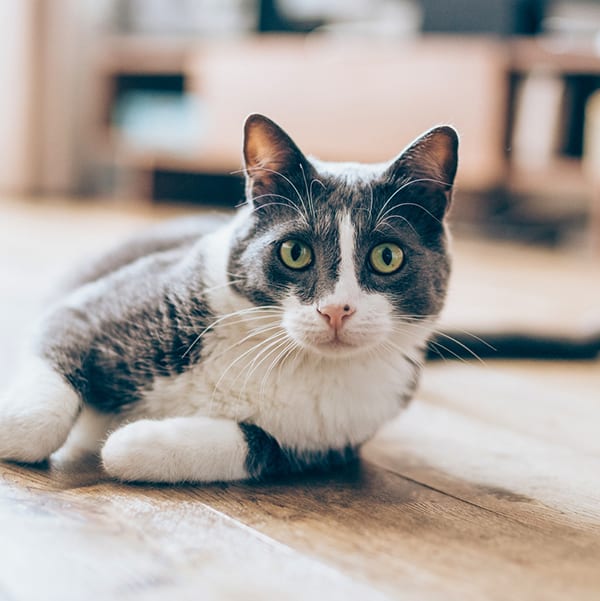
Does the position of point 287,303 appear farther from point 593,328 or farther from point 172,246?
point 593,328

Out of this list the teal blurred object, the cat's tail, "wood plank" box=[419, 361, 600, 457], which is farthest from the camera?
the teal blurred object

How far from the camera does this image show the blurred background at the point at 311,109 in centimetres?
366

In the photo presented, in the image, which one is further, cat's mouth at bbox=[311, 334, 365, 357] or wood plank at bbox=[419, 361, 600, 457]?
wood plank at bbox=[419, 361, 600, 457]

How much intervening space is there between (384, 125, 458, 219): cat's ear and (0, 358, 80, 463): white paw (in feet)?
1.66

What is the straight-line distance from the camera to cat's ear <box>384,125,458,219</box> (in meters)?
1.08

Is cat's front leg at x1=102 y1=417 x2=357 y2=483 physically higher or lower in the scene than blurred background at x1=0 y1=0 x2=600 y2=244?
lower

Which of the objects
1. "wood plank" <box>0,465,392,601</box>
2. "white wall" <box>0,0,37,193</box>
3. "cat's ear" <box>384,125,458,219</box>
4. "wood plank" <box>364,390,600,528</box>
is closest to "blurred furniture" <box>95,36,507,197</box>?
"white wall" <box>0,0,37,193</box>

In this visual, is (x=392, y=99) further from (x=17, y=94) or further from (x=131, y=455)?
(x=131, y=455)

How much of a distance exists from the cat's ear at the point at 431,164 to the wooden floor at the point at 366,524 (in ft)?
1.28

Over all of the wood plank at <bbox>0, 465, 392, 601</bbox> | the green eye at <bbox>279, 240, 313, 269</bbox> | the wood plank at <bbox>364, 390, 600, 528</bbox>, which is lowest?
the wood plank at <bbox>364, 390, 600, 528</bbox>

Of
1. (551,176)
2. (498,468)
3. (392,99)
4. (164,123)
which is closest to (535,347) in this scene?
(498,468)

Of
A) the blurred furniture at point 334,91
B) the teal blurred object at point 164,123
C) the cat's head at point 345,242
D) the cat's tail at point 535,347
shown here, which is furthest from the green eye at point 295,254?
the teal blurred object at point 164,123

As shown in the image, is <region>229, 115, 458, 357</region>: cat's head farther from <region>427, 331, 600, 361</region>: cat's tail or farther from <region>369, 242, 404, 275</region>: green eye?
<region>427, 331, 600, 361</region>: cat's tail

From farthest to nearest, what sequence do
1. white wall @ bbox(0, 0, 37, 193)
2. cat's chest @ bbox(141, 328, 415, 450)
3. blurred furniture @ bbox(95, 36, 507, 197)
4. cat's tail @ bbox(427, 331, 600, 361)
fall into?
1. white wall @ bbox(0, 0, 37, 193)
2. blurred furniture @ bbox(95, 36, 507, 197)
3. cat's tail @ bbox(427, 331, 600, 361)
4. cat's chest @ bbox(141, 328, 415, 450)
